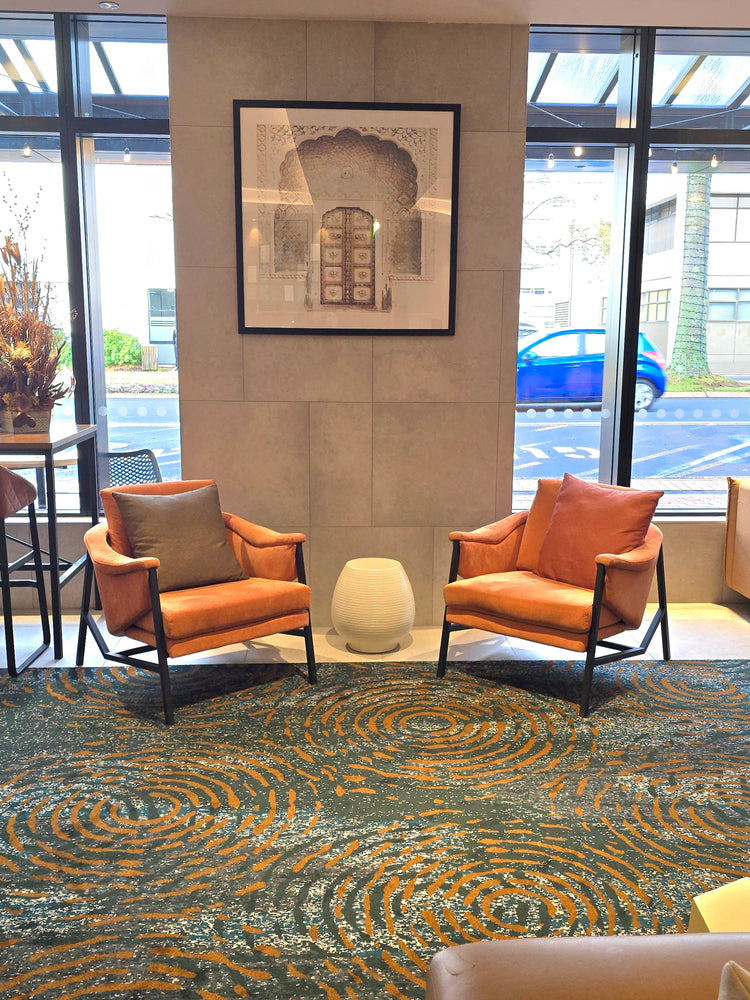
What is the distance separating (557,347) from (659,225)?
893mm

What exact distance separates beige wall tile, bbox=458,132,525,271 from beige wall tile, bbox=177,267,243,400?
49.0 inches

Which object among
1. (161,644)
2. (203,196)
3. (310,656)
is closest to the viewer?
(161,644)

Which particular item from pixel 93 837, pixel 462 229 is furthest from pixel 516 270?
pixel 93 837

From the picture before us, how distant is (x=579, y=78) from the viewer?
16.6 feet

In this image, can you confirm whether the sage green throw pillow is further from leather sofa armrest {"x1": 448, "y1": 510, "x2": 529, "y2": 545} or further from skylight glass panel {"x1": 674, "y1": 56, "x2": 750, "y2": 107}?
skylight glass panel {"x1": 674, "y1": 56, "x2": 750, "y2": 107}

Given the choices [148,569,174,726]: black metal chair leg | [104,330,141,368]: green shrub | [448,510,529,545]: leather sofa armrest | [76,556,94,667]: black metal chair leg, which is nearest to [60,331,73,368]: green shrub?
[104,330,141,368]: green shrub

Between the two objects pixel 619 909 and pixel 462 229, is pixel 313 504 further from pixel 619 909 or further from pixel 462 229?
pixel 619 909

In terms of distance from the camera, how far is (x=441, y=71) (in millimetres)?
4621

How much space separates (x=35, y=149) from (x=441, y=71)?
2.23m

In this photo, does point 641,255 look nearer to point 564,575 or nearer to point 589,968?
point 564,575

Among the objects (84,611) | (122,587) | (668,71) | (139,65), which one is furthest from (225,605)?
(668,71)

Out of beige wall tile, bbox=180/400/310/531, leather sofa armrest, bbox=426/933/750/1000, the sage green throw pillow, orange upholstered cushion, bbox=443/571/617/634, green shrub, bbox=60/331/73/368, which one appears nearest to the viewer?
leather sofa armrest, bbox=426/933/750/1000

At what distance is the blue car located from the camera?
525 cm

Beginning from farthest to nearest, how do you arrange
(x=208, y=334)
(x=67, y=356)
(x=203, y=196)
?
(x=67, y=356), (x=208, y=334), (x=203, y=196)
